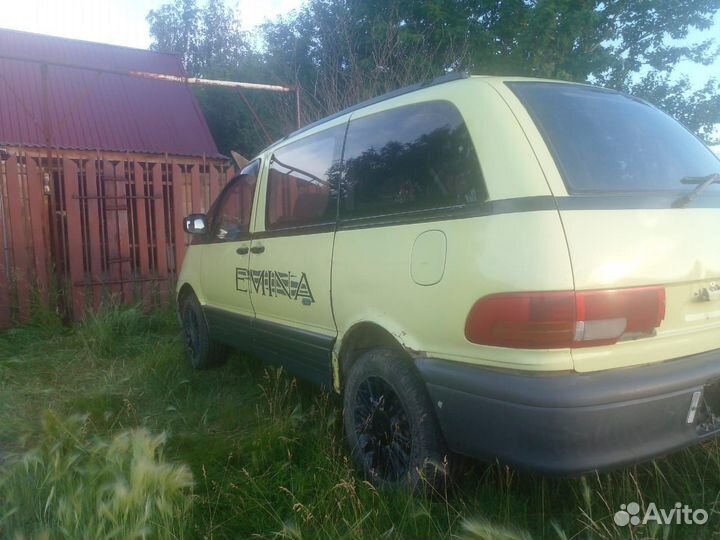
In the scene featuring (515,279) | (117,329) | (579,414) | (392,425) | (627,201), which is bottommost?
(117,329)

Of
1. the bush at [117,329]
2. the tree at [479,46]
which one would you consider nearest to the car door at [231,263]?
the bush at [117,329]

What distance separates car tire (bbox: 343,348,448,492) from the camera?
220cm

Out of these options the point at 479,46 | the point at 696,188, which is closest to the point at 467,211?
the point at 696,188

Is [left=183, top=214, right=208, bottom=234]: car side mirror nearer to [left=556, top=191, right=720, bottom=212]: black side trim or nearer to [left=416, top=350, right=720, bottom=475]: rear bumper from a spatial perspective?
[left=416, top=350, right=720, bottom=475]: rear bumper

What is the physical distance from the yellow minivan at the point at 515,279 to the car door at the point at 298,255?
0.07 feet

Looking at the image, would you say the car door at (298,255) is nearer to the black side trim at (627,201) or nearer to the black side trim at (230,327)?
the black side trim at (230,327)

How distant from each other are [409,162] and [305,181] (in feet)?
3.29

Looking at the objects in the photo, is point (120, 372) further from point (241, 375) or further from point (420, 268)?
point (420, 268)

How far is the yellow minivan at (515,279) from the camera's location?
1832 millimetres

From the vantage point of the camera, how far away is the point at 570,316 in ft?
5.93

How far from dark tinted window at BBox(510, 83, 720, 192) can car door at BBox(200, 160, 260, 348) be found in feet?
7.26

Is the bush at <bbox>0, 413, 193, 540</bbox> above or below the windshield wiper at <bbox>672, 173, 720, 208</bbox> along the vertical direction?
below

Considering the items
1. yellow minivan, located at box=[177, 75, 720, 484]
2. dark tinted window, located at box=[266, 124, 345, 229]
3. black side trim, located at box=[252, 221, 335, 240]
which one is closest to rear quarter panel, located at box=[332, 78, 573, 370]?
yellow minivan, located at box=[177, 75, 720, 484]

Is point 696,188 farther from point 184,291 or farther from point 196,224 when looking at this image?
point 184,291
